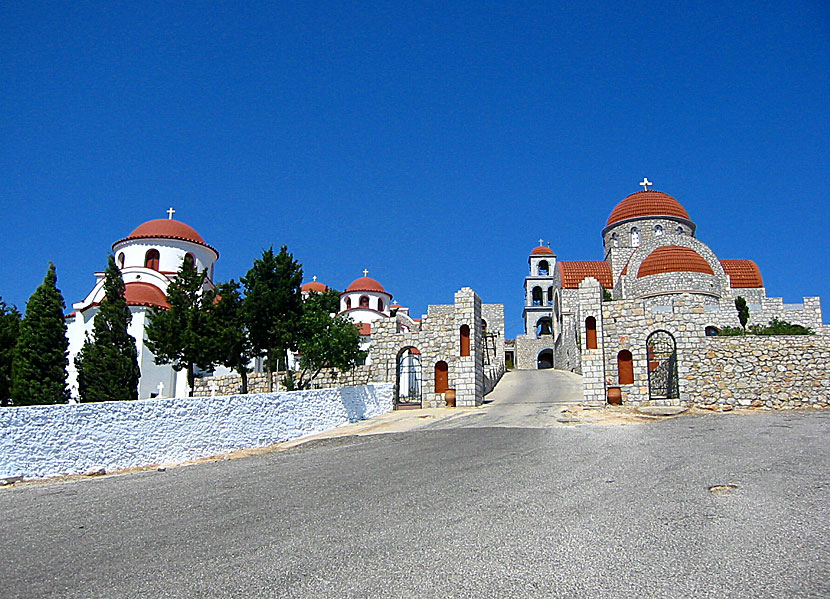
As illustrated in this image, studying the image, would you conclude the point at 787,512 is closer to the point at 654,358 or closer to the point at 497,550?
the point at 497,550

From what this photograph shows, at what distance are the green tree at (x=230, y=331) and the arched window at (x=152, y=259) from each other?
41.5 ft

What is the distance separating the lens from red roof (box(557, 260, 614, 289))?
40375 mm

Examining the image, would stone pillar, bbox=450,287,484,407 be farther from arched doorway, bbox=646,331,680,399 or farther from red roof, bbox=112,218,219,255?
red roof, bbox=112,218,219,255

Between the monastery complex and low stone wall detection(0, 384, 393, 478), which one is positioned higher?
the monastery complex

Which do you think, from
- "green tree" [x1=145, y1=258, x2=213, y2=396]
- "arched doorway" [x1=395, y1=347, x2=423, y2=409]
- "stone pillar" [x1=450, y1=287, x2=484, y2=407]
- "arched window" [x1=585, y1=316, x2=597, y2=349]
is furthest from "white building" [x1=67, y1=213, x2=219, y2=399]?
"arched window" [x1=585, y1=316, x2=597, y2=349]

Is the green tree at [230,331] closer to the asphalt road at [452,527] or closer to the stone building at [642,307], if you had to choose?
the asphalt road at [452,527]

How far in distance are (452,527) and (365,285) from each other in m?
38.8

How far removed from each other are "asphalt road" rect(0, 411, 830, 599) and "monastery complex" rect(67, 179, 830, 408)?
7.08 m

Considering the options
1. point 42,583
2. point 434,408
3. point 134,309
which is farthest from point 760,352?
point 134,309

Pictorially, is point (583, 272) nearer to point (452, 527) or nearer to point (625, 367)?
point (625, 367)

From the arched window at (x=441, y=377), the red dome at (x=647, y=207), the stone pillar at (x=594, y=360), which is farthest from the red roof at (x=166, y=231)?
the red dome at (x=647, y=207)

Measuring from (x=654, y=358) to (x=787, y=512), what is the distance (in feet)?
52.4

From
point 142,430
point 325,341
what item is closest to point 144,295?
point 325,341

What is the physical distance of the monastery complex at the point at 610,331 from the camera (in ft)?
54.8
